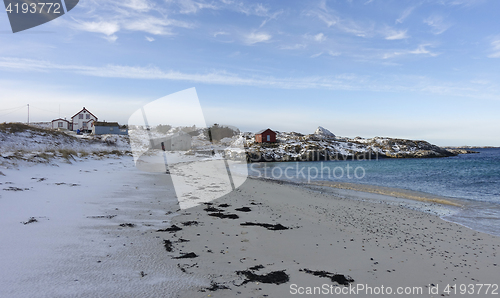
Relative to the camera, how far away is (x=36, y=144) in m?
30.5

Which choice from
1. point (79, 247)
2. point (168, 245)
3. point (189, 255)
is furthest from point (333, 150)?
point (79, 247)

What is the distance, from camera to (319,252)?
17.1 feet

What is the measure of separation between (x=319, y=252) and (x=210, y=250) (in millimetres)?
2190

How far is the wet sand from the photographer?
157 inches

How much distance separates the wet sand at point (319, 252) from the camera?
157 inches

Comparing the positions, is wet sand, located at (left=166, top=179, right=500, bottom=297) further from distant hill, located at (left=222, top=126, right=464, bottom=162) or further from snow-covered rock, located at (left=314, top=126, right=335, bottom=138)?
snow-covered rock, located at (left=314, top=126, right=335, bottom=138)

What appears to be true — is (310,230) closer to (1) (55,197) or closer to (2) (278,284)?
(2) (278,284)

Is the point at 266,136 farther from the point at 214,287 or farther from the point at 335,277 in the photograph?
the point at 214,287

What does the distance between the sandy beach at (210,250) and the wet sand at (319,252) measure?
0.08 feet

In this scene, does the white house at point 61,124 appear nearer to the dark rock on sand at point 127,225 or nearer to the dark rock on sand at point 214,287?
the dark rock on sand at point 127,225

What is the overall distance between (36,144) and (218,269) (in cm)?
3626

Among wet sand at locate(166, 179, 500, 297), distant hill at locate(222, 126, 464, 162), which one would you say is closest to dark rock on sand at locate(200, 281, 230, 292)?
wet sand at locate(166, 179, 500, 297)

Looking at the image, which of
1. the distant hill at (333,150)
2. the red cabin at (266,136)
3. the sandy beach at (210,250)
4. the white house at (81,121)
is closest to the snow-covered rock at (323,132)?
the distant hill at (333,150)

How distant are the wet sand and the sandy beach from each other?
0.08 ft
